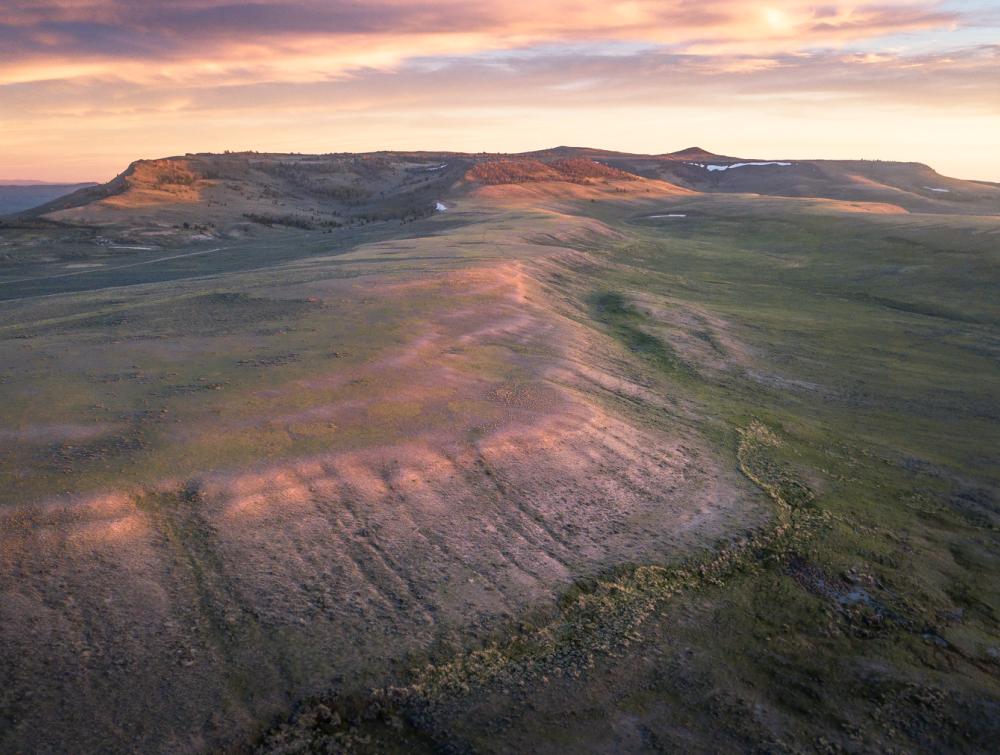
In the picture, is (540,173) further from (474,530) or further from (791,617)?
(791,617)

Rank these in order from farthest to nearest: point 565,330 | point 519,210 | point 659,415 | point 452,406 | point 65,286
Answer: point 519,210, point 65,286, point 565,330, point 659,415, point 452,406

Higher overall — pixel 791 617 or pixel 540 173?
pixel 540 173

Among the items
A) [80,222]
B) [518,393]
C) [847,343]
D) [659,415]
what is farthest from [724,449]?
[80,222]

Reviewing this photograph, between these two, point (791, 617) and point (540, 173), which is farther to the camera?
point (540, 173)

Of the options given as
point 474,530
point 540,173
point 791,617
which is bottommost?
point 791,617

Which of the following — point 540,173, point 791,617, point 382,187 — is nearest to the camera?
point 791,617

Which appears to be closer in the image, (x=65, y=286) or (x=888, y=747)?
(x=888, y=747)

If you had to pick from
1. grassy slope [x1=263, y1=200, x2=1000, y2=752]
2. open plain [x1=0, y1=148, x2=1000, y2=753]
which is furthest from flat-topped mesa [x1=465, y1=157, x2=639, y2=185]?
grassy slope [x1=263, y1=200, x2=1000, y2=752]

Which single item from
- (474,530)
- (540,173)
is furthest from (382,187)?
(474,530)

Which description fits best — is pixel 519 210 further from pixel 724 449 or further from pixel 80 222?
pixel 724 449

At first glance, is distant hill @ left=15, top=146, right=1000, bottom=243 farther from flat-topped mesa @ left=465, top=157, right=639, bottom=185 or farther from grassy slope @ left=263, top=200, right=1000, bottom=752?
grassy slope @ left=263, top=200, right=1000, bottom=752
